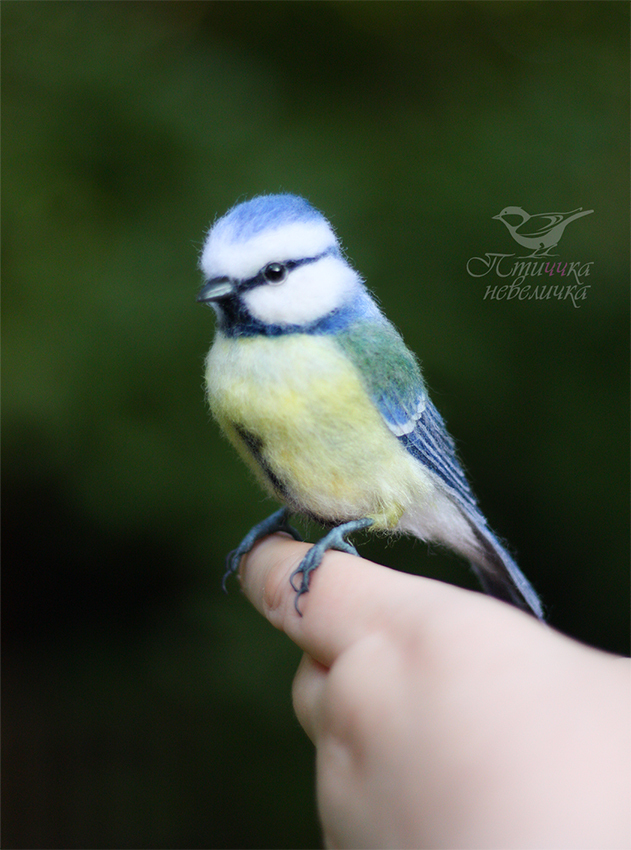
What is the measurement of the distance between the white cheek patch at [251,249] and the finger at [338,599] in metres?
0.32

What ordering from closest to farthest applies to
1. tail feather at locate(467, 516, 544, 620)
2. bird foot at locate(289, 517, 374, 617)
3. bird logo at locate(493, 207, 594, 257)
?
bird foot at locate(289, 517, 374, 617), tail feather at locate(467, 516, 544, 620), bird logo at locate(493, 207, 594, 257)

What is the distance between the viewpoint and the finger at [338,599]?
0.58 m

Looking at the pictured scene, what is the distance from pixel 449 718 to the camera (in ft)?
1.49

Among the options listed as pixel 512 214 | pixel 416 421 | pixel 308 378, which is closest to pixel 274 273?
pixel 308 378

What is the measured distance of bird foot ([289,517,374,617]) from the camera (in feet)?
2.26

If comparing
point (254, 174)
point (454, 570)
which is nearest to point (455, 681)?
point (454, 570)

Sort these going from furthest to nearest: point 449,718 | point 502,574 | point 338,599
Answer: point 502,574 < point 338,599 < point 449,718

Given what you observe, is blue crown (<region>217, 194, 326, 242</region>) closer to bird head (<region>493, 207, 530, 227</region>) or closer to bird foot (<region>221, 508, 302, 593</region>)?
bird foot (<region>221, 508, 302, 593</region>)

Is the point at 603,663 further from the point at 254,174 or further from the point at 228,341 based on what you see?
the point at 254,174

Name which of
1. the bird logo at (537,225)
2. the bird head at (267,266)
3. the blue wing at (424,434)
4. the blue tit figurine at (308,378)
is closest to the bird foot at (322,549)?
the blue tit figurine at (308,378)

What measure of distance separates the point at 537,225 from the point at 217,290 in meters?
0.80

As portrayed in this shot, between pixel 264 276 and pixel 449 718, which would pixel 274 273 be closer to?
pixel 264 276

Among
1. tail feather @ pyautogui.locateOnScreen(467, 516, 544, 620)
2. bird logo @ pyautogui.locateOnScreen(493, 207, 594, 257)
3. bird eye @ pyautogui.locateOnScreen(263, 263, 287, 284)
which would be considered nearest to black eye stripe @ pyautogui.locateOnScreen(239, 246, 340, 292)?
bird eye @ pyautogui.locateOnScreen(263, 263, 287, 284)

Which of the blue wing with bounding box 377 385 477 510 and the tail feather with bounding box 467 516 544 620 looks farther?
the tail feather with bounding box 467 516 544 620
